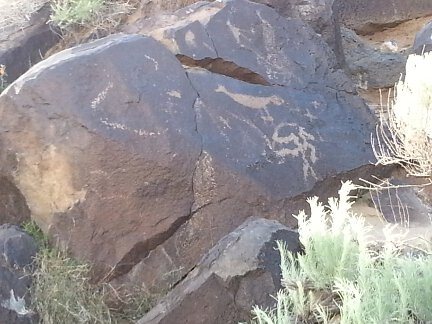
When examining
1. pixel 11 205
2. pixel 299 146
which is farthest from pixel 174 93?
pixel 11 205

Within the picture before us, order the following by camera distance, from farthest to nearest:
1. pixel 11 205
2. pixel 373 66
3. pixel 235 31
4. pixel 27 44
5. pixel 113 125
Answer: pixel 373 66
pixel 27 44
pixel 235 31
pixel 11 205
pixel 113 125

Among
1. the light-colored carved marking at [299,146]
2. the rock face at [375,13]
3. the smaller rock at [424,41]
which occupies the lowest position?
the rock face at [375,13]

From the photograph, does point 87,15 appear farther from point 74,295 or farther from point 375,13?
point 375,13

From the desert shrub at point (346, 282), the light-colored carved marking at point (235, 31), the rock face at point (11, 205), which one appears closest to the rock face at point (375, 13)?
the light-colored carved marking at point (235, 31)

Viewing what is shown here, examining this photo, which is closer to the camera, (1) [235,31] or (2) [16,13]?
(1) [235,31]

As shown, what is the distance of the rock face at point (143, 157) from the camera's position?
13.8ft

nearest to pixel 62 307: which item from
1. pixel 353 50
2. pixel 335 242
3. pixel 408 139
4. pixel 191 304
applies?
pixel 191 304

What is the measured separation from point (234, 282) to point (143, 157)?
43.3 inches

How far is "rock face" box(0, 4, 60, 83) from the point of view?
18.9 feet

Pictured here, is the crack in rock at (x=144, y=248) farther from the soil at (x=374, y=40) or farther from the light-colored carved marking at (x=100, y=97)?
the soil at (x=374, y=40)

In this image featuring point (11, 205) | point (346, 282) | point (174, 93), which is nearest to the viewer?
point (346, 282)

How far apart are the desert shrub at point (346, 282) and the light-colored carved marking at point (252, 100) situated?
64.4 inches

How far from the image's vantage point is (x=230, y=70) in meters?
5.02

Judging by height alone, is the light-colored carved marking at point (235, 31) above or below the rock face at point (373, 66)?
above
